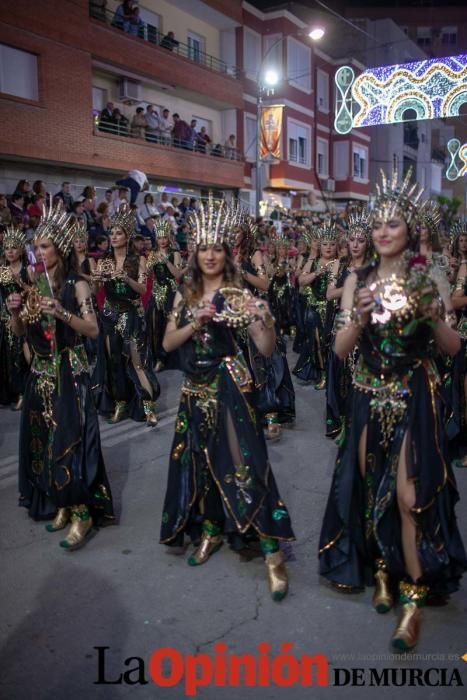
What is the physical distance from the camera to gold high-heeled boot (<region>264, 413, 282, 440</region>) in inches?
279

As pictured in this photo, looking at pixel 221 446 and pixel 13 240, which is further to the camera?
pixel 13 240

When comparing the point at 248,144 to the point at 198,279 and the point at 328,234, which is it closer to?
the point at 328,234

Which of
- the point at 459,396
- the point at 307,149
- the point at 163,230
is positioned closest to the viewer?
the point at 459,396

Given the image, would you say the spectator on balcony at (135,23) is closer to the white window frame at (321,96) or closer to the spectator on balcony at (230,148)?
the spectator on balcony at (230,148)

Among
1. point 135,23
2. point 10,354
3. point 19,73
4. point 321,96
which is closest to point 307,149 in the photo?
point 321,96

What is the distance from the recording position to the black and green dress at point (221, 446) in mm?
3992

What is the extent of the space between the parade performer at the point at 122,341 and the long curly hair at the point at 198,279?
381 cm

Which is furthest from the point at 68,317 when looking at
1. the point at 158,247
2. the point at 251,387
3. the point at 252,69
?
the point at 252,69

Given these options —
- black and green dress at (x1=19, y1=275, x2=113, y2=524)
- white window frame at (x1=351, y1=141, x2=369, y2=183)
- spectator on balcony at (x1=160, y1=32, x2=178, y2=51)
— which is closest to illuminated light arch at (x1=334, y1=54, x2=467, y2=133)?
spectator on balcony at (x1=160, y1=32, x2=178, y2=51)

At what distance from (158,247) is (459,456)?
6185mm

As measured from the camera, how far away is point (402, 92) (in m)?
15.8

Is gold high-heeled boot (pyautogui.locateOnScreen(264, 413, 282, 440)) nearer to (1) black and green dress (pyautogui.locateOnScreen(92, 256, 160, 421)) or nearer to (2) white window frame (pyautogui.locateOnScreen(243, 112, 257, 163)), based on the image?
(1) black and green dress (pyautogui.locateOnScreen(92, 256, 160, 421))

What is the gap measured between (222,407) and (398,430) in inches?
42.1

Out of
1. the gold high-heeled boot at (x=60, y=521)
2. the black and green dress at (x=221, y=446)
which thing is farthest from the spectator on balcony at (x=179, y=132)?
the black and green dress at (x=221, y=446)
